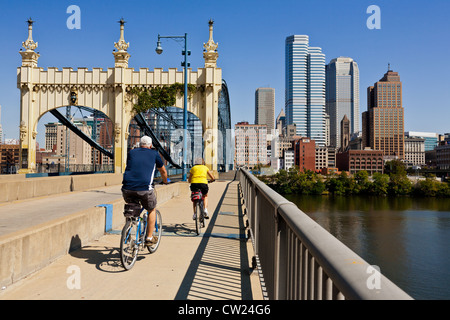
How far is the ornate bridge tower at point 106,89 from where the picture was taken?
34.0 meters

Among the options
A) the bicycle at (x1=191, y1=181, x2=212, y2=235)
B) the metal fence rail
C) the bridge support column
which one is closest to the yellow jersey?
the bicycle at (x1=191, y1=181, x2=212, y2=235)

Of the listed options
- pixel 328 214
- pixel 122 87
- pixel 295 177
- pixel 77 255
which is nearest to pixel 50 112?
pixel 122 87

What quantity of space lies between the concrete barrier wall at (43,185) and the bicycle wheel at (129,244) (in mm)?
9294

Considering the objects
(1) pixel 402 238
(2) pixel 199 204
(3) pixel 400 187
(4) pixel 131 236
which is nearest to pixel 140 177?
(4) pixel 131 236

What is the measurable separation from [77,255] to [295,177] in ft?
385

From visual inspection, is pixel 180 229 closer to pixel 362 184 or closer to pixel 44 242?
pixel 44 242

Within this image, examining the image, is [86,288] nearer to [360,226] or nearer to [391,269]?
[391,269]

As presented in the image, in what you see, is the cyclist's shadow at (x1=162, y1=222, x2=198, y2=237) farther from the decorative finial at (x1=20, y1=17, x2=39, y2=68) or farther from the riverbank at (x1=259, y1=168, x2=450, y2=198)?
the riverbank at (x1=259, y1=168, x2=450, y2=198)

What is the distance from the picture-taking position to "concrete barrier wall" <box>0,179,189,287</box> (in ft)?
13.9

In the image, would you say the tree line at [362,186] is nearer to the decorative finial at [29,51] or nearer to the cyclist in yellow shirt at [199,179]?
the decorative finial at [29,51]

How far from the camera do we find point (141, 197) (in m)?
5.51

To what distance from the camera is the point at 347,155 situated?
7372 inches

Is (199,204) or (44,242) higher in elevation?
(199,204)

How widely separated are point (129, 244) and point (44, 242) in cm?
119
